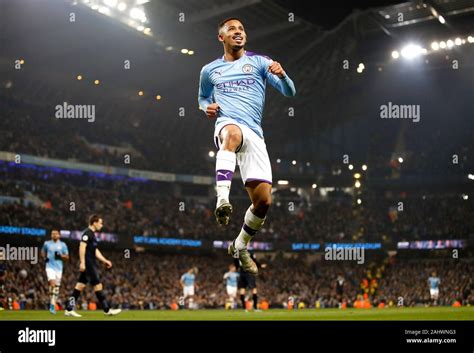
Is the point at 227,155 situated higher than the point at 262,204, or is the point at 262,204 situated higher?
the point at 227,155

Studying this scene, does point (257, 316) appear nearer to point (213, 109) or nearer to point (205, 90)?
point (205, 90)

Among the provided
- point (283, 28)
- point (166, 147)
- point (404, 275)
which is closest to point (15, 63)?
point (166, 147)

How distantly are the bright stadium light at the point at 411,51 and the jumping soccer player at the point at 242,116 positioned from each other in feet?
142

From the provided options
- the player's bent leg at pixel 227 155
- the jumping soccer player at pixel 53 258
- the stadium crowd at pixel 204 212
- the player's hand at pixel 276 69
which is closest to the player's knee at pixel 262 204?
the player's bent leg at pixel 227 155

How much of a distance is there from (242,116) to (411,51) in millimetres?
44727

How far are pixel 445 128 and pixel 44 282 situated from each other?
38233 mm

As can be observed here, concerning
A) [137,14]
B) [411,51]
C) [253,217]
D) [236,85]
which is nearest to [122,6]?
[137,14]

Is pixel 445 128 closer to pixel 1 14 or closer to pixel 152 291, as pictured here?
pixel 152 291

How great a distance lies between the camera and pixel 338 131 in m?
66.0

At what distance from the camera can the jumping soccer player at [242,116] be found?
7926 millimetres

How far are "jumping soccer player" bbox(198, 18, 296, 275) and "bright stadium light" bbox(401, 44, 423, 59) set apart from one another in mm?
43205

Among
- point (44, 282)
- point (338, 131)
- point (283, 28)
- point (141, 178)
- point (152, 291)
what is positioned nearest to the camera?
point (44, 282)

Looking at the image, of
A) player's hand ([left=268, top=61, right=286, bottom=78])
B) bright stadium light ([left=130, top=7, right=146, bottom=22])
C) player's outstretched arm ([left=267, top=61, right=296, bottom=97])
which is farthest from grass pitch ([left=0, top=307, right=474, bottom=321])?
bright stadium light ([left=130, top=7, right=146, bottom=22])

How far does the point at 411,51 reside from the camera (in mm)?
49812
